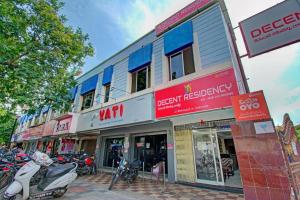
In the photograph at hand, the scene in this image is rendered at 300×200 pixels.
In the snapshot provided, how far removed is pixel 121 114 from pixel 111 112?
908 millimetres

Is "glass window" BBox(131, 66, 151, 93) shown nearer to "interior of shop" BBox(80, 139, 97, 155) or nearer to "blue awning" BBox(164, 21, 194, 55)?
"blue awning" BBox(164, 21, 194, 55)

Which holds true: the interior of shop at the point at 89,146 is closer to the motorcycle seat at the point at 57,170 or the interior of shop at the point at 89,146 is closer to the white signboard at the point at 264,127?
the motorcycle seat at the point at 57,170

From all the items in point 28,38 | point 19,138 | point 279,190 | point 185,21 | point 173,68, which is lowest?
point 279,190

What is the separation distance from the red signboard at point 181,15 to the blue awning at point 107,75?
4.01 metres

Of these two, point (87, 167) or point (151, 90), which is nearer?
point (151, 90)

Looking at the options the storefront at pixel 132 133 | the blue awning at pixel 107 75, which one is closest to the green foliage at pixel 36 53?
the blue awning at pixel 107 75

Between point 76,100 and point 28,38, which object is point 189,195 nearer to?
point 28,38

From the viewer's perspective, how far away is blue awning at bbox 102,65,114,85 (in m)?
10.4

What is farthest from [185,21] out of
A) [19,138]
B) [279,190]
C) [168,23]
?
[19,138]

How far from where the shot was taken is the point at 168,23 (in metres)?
7.92

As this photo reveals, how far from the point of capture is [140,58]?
867 centimetres

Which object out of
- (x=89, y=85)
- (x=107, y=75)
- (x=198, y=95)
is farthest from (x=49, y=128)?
(x=198, y=95)

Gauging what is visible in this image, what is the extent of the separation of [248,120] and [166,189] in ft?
13.2

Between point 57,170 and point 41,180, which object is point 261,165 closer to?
point 57,170
